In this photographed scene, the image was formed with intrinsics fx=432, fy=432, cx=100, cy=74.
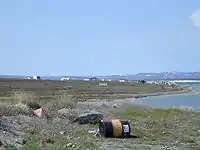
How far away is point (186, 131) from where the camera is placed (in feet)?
66.0

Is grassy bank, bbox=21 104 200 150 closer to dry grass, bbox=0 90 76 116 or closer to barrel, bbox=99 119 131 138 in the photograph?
barrel, bbox=99 119 131 138

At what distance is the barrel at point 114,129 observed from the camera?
17281 mm

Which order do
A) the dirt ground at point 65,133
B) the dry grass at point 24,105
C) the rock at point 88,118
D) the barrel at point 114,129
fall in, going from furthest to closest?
the rock at point 88,118
the dry grass at point 24,105
the barrel at point 114,129
the dirt ground at point 65,133

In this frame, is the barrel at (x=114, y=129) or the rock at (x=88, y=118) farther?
the rock at (x=88, y=118)

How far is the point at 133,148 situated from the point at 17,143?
388 centimetres

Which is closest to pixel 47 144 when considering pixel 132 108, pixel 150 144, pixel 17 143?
pixel 17 143

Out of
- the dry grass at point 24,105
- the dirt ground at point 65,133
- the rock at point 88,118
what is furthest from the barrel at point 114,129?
the dry grass at point 24,105

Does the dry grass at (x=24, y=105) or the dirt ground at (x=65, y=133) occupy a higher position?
the dry grass at (x=24, y=105)

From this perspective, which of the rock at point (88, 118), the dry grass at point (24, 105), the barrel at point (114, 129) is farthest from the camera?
the rock at point (88, 118)

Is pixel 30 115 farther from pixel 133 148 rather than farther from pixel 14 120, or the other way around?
pixel 133 148

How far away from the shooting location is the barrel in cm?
1728

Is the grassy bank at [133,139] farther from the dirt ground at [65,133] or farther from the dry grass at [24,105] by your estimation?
the dry grass at [24,105]

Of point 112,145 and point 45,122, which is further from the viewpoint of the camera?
point 45,122

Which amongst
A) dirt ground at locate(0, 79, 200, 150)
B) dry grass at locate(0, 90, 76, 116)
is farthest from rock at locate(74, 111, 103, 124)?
dry grass at locate(0, 90, 76, 116)
